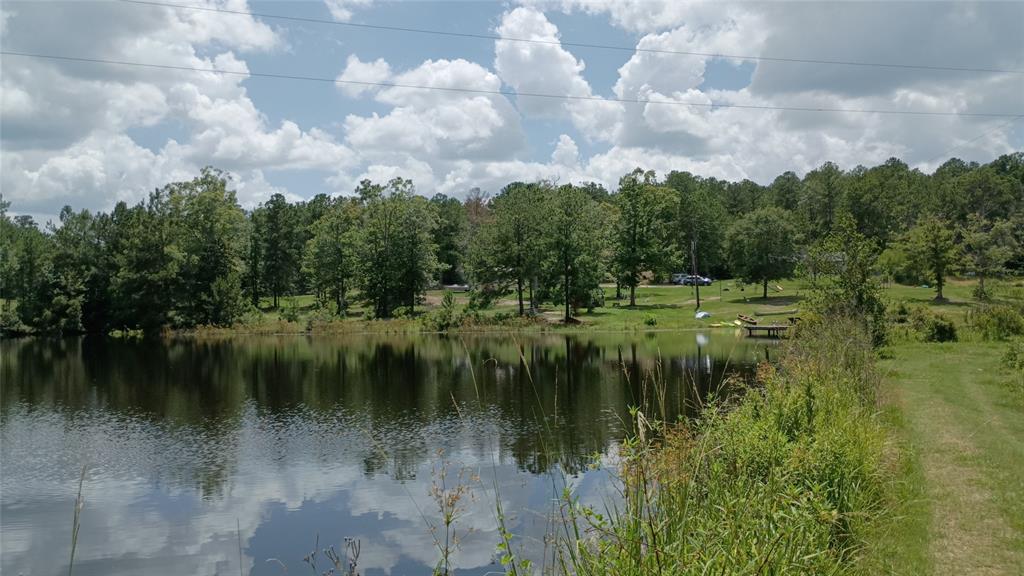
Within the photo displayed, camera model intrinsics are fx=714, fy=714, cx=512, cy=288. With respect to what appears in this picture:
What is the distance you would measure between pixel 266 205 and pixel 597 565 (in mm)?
79640

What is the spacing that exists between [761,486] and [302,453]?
15.5 meters

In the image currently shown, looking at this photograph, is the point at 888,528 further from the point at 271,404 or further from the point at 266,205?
the point at 266,205

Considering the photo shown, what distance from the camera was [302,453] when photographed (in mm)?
19875

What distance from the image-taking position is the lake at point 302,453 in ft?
43.0

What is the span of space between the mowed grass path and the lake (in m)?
2.88

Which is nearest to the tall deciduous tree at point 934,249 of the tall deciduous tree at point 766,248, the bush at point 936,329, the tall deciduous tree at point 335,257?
the tall deciduous tree at point 766,248

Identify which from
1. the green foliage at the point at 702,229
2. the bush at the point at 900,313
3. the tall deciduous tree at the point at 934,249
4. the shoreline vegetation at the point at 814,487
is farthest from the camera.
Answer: the green foliage at the point at 702,229

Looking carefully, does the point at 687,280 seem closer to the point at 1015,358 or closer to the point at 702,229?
the point at 702,229

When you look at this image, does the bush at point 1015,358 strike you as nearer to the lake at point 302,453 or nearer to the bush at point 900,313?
the lake at point 302,453

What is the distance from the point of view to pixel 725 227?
8356cm

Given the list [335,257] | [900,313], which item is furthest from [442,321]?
[900,313]

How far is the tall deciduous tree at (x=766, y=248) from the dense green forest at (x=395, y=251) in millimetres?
129

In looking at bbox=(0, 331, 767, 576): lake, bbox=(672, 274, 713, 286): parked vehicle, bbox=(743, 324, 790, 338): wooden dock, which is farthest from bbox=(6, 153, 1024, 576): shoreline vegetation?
bbox=(0, 331, 767, 576): lake

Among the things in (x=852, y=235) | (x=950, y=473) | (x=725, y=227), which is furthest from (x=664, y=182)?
(x=950, y=473)
